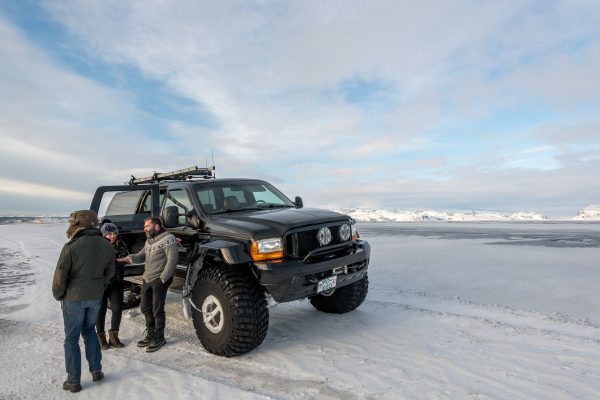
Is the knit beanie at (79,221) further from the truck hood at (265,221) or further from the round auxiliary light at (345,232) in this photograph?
the round auxiliary light at (345,232)

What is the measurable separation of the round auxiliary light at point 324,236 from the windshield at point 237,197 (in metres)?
1.22

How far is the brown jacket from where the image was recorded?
3672 millimetres

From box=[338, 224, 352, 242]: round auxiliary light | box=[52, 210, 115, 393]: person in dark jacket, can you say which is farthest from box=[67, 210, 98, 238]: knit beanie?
box=[338, 224, 352, 242]: round auxiliary light

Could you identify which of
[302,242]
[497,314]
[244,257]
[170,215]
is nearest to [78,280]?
[170,215]

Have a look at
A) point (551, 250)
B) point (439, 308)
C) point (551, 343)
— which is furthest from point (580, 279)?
point (551, 250)

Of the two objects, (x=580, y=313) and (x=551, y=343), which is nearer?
(x=551, y=343)

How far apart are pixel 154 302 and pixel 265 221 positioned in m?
1.68

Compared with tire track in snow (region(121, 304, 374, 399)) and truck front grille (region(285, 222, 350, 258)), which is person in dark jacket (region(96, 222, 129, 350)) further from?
truck front grille (region(285, 222, 350, 258))

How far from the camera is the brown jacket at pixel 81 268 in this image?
3672 mm

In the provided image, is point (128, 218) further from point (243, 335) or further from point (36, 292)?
point (36, 292)

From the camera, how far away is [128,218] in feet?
20.8

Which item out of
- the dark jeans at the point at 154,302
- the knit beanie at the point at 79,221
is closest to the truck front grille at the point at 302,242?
the dark jeans at the point at 154,302

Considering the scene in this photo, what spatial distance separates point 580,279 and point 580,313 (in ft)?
9.65

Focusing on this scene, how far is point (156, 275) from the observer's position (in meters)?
4.81
